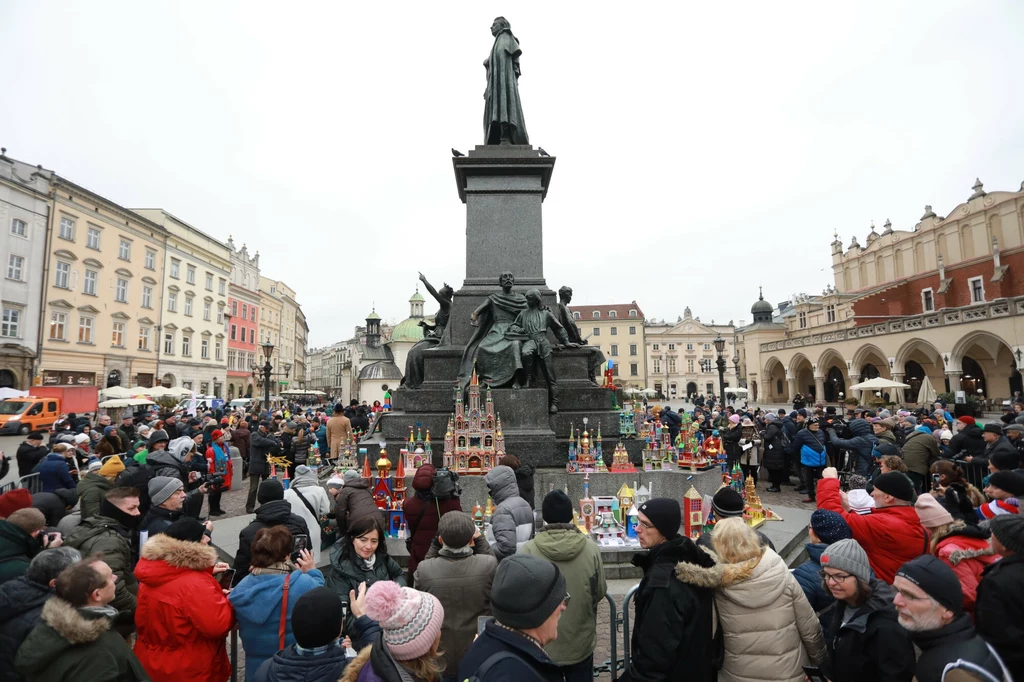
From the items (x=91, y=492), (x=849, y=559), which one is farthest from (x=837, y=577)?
(x=91, y=492)

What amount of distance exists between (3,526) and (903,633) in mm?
4976

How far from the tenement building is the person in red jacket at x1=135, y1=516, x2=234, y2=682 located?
1553 inches

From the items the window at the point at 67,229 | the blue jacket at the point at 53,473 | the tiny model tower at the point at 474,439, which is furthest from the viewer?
the window at the point at 67,229

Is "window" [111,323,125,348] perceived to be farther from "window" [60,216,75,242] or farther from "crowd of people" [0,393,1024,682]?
"crowd of people" [0,393,1024,682]

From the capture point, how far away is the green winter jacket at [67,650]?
2.30 metres

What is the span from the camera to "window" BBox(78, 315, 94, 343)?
105 feet

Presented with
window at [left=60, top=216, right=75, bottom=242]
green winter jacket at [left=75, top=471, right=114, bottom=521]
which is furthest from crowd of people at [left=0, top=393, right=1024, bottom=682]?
window at [left=60, top=216, right=75, bottom=242]

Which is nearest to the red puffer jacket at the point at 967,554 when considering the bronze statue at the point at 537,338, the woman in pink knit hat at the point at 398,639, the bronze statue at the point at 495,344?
the woman in pink knit hat at the point at 398,639

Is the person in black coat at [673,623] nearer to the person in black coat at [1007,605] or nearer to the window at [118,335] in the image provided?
the person in black coat at [1007,605]

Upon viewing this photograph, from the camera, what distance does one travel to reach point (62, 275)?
31016mm

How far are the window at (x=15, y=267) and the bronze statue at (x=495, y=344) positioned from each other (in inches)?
1260

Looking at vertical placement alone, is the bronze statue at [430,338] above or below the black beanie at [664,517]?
above

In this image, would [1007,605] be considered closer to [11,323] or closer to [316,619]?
[316,619]

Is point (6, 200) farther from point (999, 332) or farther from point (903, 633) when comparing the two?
point (999, 332)
